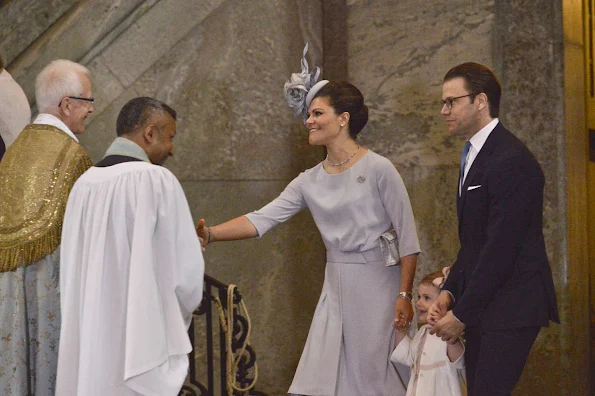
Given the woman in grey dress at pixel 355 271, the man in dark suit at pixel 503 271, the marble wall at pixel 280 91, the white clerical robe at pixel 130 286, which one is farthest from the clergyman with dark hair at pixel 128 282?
the marble wall at pixel 280 91

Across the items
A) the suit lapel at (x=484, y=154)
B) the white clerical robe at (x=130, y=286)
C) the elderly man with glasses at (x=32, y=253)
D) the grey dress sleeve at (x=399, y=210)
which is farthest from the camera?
the grey dress sleeve at (x=399, y=210)

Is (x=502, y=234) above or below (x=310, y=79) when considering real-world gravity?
below

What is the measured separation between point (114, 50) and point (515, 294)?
3.40m

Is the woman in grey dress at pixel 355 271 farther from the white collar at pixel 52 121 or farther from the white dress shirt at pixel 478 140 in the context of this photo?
the white collar at pixel 52 121

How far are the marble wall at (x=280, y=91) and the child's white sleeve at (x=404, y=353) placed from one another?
4.97ft

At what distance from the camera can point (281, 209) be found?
4582 mm

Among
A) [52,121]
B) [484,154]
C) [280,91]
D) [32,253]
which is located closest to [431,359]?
[484,154]

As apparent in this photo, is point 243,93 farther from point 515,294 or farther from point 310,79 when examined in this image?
point 515,294

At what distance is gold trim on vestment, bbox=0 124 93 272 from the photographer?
3.83 meters

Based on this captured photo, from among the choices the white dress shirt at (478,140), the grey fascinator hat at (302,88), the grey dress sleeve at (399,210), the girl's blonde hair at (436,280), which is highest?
the grey fascinator hat at (302,88)

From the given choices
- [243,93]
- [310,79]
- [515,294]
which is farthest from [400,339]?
[243,93]

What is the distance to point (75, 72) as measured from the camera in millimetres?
4152

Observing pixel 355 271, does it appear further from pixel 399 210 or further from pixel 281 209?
pixel 281 209

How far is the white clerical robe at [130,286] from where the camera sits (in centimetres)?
326
